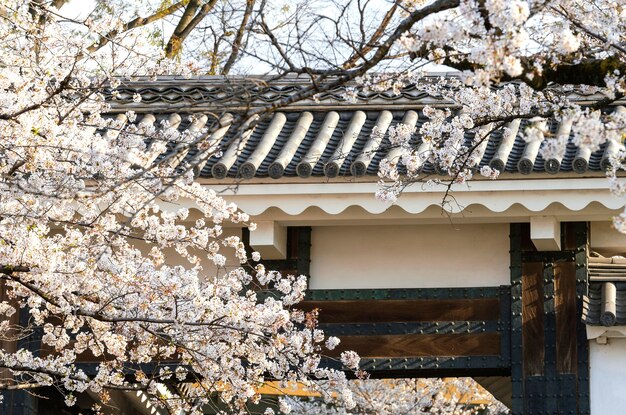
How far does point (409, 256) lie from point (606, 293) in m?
1.31

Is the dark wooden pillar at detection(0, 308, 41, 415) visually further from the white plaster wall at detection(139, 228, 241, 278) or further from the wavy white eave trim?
the wavy white eave trim

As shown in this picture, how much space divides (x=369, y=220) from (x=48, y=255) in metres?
2.38

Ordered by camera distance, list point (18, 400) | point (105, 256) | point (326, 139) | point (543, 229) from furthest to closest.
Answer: point (326, 139) < point (18, 400) < point (543, 229) < point (105, 256)

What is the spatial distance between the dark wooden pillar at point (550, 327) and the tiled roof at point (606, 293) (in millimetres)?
114

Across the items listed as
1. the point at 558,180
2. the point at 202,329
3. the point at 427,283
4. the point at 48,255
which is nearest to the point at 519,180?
the point at 558,180

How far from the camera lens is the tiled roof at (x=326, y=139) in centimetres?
721

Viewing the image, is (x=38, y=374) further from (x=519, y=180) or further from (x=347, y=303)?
(x=519, y=180)

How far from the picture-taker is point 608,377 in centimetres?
736

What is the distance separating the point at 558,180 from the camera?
7.14 metres

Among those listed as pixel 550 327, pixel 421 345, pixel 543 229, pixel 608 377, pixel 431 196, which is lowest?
pixel 608 377

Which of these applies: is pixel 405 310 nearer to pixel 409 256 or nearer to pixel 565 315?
pixel 409 256

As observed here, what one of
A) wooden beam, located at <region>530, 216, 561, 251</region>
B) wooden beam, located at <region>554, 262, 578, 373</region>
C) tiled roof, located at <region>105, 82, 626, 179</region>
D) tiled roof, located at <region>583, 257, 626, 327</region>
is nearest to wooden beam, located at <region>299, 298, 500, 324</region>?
wooden beam, located at <region>554, 262, 578, 373</region>

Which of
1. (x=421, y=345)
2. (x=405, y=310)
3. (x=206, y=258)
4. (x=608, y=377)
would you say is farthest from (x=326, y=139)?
(x=608, y=377)

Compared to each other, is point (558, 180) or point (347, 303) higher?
point (558, 180)
